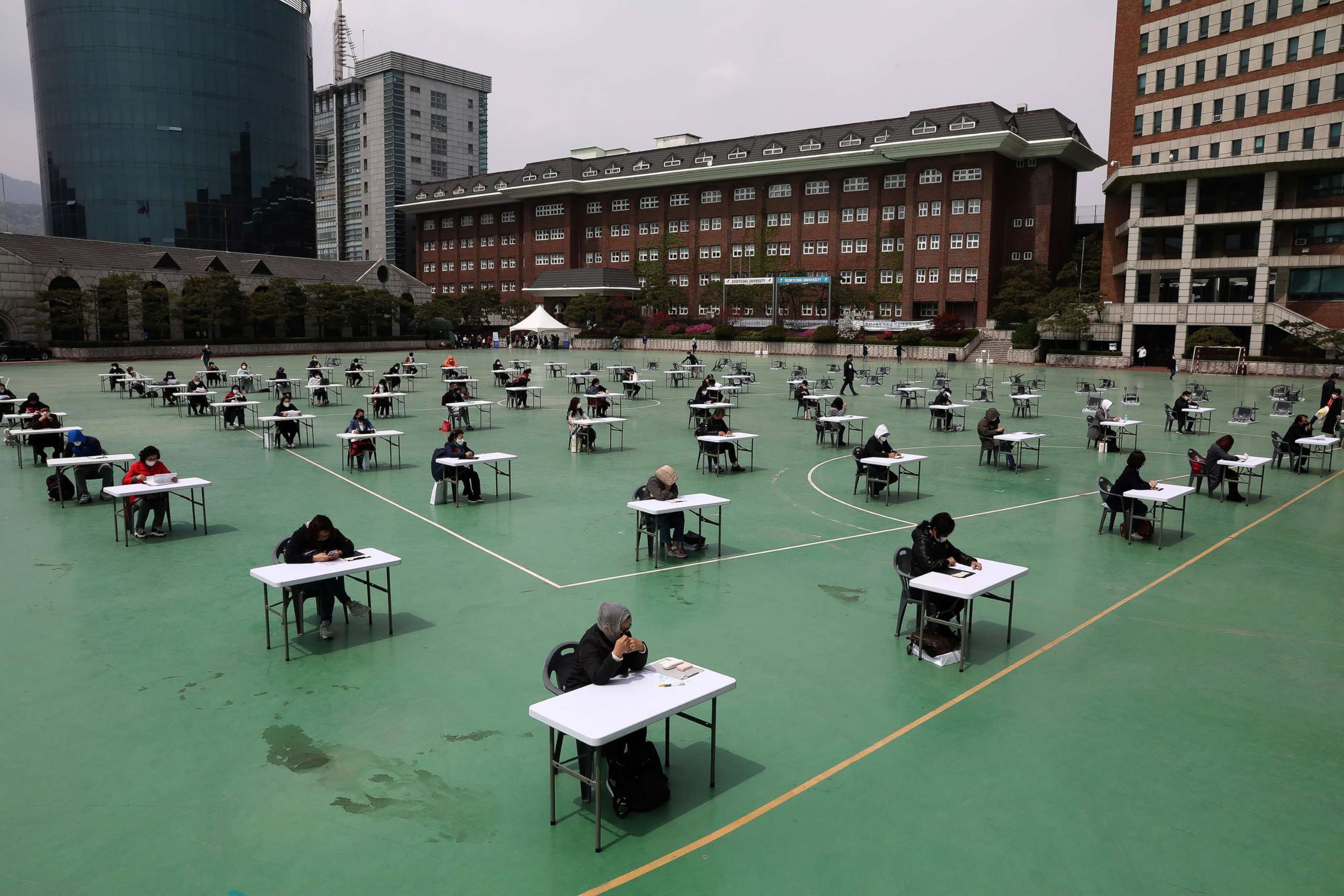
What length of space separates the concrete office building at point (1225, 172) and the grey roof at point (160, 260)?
2719 inches

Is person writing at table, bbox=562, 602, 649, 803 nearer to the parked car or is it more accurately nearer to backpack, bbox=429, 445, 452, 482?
backpack, bbox=429, 445, 452, 482

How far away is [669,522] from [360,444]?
10588 millimetres

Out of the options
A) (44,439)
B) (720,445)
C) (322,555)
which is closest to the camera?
(322,555)

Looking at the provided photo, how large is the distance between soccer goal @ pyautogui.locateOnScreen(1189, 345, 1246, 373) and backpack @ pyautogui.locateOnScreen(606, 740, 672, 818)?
59.0 metres

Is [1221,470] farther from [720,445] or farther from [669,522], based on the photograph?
[669,522]

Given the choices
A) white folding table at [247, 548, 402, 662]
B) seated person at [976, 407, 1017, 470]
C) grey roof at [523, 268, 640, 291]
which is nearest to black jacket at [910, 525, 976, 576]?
white folding table at [247, 548, 402, 662]

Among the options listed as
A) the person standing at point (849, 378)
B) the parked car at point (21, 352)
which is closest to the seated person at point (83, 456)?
the person standing at point (849, 378)

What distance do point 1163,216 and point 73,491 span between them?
2674 inches

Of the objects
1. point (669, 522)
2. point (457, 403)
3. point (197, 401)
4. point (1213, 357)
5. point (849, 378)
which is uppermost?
point (1213, 357)

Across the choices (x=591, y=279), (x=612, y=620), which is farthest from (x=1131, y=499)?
(x=591, y=279)

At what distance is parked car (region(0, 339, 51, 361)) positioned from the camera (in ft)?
195

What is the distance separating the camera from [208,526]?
47.3ft

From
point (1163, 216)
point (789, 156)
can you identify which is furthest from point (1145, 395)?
point (789, 156)

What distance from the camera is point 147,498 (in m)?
13.7
